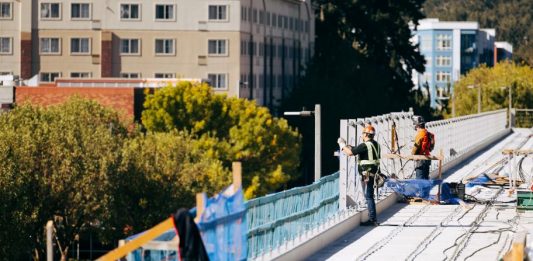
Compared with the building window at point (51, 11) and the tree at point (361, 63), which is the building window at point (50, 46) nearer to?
the building window at point (51, 11)

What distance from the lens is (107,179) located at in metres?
71.1

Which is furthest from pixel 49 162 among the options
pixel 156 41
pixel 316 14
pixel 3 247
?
pixel 316 14

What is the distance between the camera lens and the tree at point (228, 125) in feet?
319

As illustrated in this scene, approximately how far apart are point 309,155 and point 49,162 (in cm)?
4793

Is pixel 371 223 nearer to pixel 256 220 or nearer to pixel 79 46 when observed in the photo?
pixel 256 220

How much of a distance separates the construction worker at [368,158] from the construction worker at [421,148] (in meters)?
5.56

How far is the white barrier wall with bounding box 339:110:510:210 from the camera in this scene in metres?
27.2

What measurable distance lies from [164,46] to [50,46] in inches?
340

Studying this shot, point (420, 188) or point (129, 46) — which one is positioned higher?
point (129, 46)

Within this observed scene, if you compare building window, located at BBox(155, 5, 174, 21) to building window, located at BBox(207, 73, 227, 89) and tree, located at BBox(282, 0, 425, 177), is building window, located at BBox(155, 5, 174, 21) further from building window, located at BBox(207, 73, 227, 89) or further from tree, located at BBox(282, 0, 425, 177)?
tree, located at BBox(282, 0, 425, 177)

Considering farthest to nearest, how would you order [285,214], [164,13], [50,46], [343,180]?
1. [50,46]
2. [164,13]
3. [343,180]
4. [285,214]

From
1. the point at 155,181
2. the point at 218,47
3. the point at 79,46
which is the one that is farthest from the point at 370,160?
the point at 79,46

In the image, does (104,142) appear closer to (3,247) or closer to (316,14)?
(3,247)

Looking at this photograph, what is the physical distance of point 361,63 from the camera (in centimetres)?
12450
